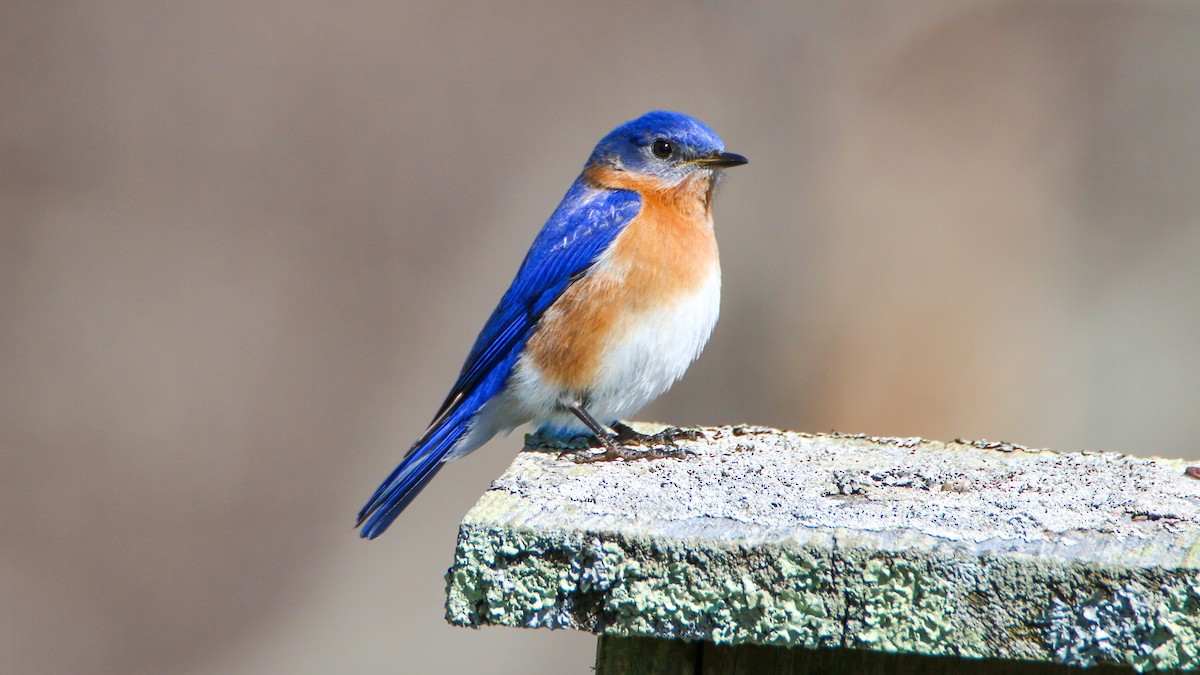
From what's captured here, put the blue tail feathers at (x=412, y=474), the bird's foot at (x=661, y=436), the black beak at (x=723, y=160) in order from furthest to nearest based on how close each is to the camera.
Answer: the black beak at (x=723, y=160) < the blue tail feathers at (x=412, y=474) < the bird's foot at (x=661, y=436)

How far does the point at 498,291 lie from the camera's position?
6.70m

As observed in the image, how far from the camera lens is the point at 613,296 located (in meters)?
3.87

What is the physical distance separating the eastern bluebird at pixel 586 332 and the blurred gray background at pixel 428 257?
2102mm

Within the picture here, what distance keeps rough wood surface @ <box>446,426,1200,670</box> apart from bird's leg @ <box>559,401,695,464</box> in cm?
53

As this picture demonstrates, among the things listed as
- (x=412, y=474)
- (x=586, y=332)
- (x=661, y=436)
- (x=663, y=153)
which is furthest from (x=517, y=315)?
(x=663, y=153)

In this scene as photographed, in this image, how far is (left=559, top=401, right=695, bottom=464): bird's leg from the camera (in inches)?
117

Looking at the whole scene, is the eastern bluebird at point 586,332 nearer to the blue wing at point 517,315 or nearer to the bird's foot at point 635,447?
the blue wing at point 517,315

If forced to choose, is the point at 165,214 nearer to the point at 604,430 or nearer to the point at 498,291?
the point at 498,291

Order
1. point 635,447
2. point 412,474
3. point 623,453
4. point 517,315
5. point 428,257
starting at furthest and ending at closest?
point 428,257
point 517,315
point 412,474
point 635,447
point 623,453

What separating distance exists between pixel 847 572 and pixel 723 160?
2472 mm

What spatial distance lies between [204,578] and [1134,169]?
15.1 feet

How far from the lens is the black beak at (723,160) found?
4.36m

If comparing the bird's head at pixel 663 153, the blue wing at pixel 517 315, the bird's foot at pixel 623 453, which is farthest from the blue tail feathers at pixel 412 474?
the bird's head at pixel 663 153

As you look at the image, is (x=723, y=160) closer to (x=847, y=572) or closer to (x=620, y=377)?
(x=620, y=377)
